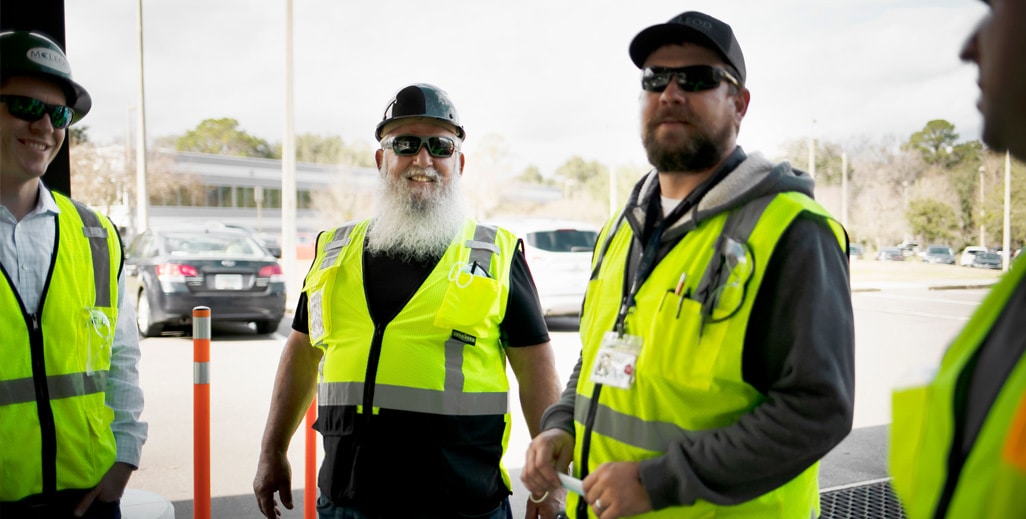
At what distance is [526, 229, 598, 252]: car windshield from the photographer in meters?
11.9

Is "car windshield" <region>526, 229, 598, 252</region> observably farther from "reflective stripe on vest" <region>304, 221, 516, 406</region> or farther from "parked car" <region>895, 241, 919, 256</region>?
"parked car" <region>895, 241, 919, 256</region>

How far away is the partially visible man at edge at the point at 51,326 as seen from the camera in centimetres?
208

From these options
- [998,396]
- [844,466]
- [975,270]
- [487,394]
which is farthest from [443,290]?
[975,270]

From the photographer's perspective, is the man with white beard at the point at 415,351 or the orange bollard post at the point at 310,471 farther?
the orange bollard post at the point at 310,471

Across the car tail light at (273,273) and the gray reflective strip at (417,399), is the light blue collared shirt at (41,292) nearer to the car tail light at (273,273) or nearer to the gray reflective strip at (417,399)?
the gray reflective strip at (417,399)

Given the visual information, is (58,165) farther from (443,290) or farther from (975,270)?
(975,270)

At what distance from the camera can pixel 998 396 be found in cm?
86

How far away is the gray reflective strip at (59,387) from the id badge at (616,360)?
60.0 inches

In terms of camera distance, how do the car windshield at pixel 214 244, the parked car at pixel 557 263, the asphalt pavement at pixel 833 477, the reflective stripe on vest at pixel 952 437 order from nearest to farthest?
the reflective stripe on vest at pixel 952 437
the asphalt pavement at pixel 833 477
the car windshield at pixel 214 244
the parked car at pixel 557 263

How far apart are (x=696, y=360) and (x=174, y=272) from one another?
990cm

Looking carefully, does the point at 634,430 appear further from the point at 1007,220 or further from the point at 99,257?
the point at 1007,220

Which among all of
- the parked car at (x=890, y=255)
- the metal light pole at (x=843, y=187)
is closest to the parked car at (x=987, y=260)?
the parked car at (x=890, y=255)

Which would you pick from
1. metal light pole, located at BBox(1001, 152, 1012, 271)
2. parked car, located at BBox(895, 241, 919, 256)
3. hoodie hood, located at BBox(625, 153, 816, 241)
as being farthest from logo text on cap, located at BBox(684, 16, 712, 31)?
parked car, located at BBox(895, 241, 919, 256)

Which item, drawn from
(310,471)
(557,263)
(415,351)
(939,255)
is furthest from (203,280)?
(939,255)
